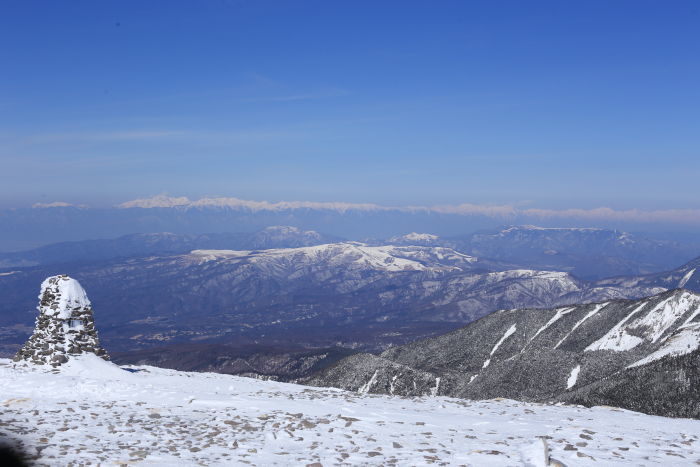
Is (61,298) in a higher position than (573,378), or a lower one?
higher

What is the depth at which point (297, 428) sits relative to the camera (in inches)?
739

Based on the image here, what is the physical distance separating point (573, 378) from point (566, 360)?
17.7 ft

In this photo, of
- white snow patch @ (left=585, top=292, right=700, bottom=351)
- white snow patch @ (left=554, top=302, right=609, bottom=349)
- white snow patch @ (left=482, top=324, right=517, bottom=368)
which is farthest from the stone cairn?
white snow patch @ (left=554, top=302, right=609, bottom=349)

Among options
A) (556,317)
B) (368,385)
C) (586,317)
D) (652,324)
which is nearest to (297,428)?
(368,385)

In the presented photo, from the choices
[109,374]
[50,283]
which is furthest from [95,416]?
[50,283]

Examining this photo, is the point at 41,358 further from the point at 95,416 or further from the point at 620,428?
the point at 620,428

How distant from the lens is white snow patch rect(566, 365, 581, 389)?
6522 cm

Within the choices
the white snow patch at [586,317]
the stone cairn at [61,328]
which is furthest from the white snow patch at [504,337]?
the stone cairn at [61,328]

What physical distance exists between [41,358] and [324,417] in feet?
72.1

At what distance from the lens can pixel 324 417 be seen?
21156 millimetres

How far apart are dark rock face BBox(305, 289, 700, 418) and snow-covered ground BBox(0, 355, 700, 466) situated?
27.8 meters

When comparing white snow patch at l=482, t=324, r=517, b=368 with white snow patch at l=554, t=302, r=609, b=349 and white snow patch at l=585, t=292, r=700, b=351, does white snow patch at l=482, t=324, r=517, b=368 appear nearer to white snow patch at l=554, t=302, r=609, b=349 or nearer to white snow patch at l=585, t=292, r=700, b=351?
white snow patch at l=554, t=302, r=609, b=349

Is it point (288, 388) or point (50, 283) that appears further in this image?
point (50, 283)

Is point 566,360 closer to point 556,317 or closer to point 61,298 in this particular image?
point 556,317
